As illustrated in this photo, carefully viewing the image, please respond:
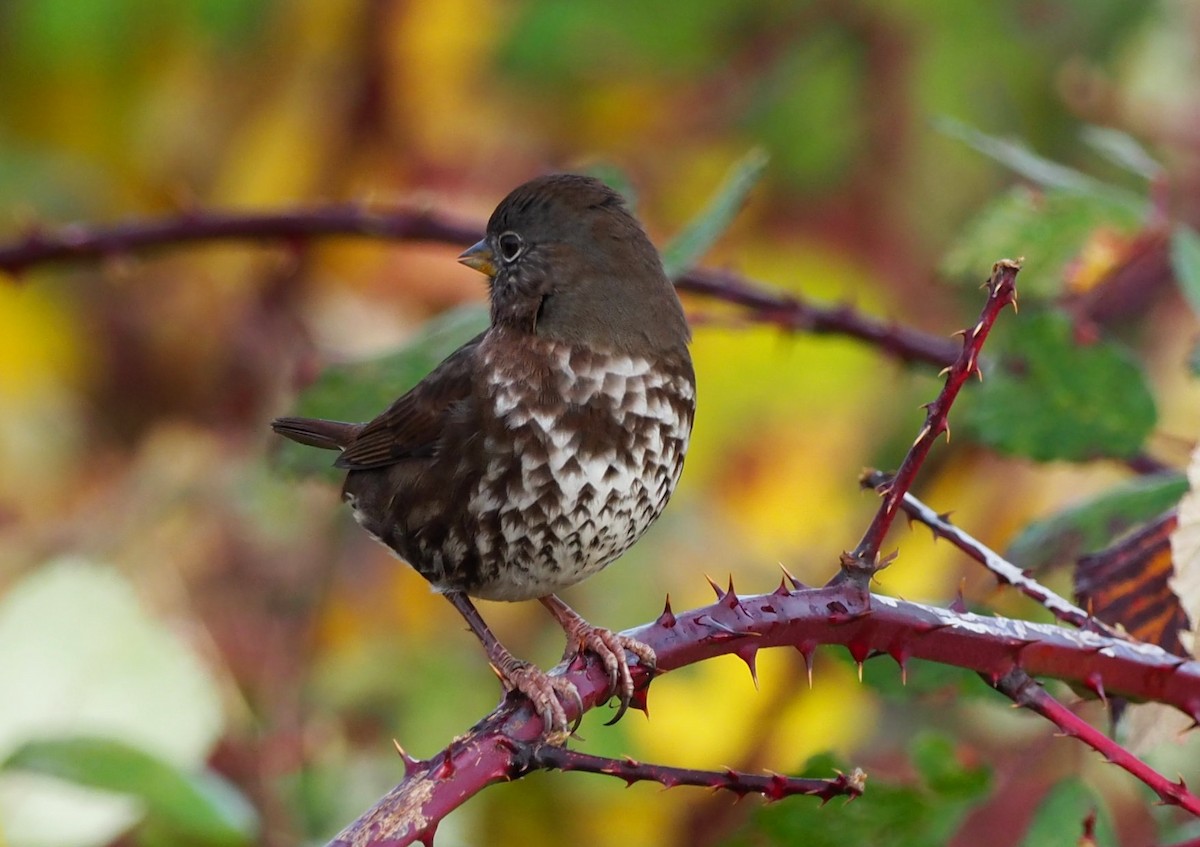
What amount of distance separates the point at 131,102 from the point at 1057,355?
14.0 ft

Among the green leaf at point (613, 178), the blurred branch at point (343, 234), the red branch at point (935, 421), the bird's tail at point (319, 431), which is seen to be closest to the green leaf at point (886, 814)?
the red branch at point (935, 421)

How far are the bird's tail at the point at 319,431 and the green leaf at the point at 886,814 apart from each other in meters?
1.37

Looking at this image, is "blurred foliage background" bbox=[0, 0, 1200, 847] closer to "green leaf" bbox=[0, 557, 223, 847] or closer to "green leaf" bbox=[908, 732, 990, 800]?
"green leaf" bbox=[0, 557, 223, 847]

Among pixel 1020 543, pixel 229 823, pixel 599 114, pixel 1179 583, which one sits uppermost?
pixel 599 114

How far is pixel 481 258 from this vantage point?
9.93 ft

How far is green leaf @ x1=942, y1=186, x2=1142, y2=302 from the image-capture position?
2.94m

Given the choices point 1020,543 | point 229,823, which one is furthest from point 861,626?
point 229,823

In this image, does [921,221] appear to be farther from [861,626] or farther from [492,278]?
[861,626]

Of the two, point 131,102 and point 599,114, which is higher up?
point 131,102

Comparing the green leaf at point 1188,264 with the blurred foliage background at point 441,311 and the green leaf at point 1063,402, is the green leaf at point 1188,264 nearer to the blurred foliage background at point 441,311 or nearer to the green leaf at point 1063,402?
the green leaf at point 1063,402

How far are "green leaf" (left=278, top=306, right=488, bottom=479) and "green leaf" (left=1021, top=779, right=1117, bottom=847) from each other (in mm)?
1284

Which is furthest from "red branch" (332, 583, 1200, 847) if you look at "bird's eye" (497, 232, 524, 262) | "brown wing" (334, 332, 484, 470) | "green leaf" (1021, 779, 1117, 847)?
"bird's eye" (497, 232, 524, 262)

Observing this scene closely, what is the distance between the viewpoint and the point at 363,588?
5.46 metres

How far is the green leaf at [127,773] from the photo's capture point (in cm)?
251
